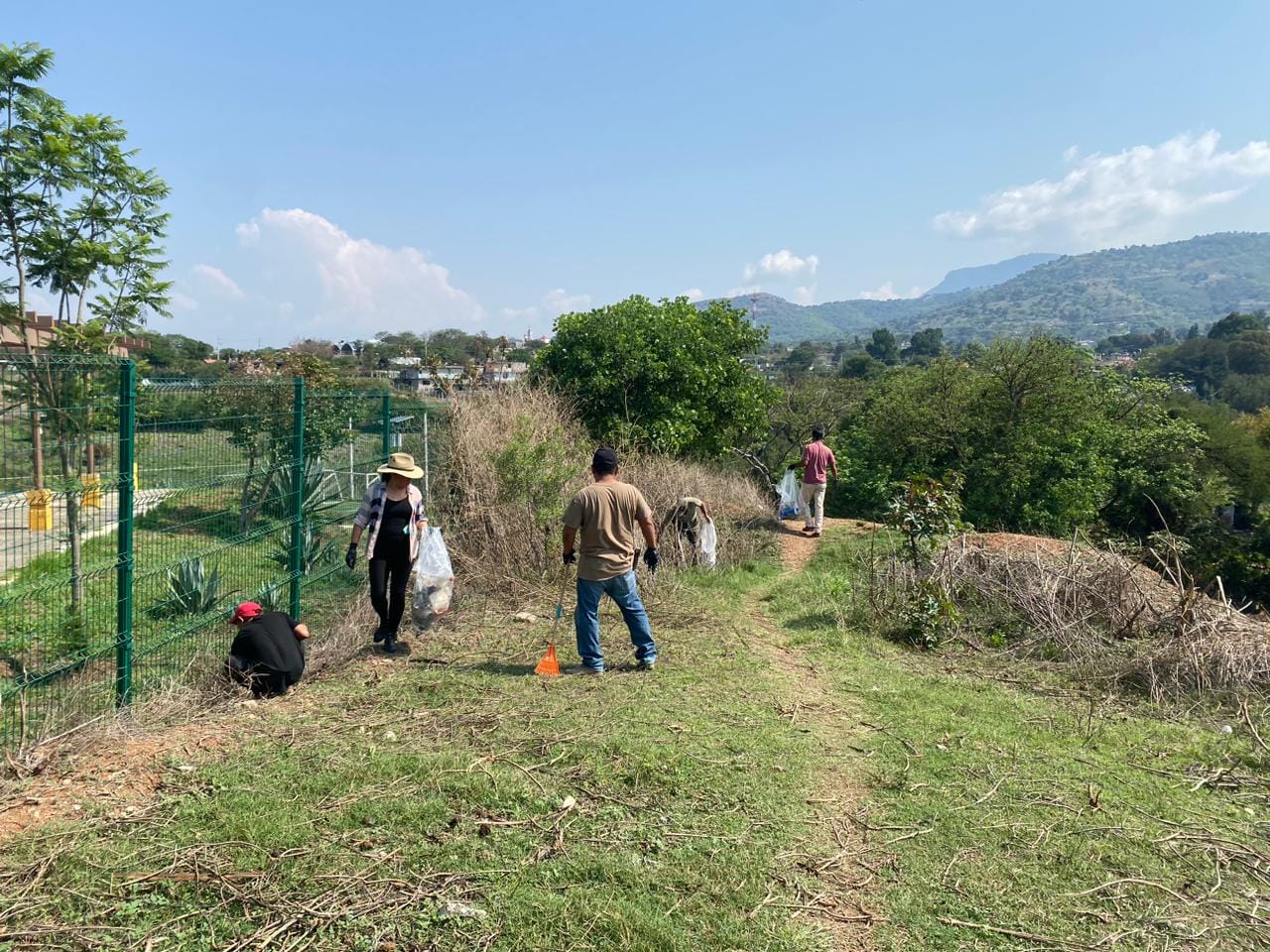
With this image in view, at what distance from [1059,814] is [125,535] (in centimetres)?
529

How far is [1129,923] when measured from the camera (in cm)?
328

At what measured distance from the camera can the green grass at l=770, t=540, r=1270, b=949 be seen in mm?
3309

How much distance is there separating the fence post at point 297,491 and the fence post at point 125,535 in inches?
74.3

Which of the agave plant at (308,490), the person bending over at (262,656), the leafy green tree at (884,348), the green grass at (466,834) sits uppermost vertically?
the leafy green tree at (884,348)

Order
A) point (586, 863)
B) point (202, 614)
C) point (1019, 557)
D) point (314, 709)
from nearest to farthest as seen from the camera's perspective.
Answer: point (586, 863)
point (314, 709)
point (202, 614)
point (1019, 557)

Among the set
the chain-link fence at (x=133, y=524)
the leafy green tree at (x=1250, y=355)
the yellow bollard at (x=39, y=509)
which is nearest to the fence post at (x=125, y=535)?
the chain-link fence at (x=133, y=524)

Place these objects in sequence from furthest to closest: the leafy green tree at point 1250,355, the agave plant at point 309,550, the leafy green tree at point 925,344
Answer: the leafy green tree at point 925,344, the leafy green tree at point 1250,355, the agave plant at point 309,550

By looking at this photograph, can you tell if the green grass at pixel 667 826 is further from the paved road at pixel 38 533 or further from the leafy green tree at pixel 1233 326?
the leafy green tree at pixel 1233 326

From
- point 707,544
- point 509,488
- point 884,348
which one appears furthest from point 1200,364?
point 509,488

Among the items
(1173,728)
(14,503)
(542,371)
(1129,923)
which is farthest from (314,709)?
(542,371)

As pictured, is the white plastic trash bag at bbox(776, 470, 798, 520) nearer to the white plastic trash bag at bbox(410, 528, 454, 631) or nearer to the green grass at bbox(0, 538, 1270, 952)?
the green grass at bbox(0, 538, 1270, 952)

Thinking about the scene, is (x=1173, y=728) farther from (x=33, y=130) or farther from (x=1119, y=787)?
(x=33, y=130)

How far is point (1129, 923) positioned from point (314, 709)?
4526 millimetres

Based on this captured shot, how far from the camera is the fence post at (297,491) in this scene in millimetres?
6680
